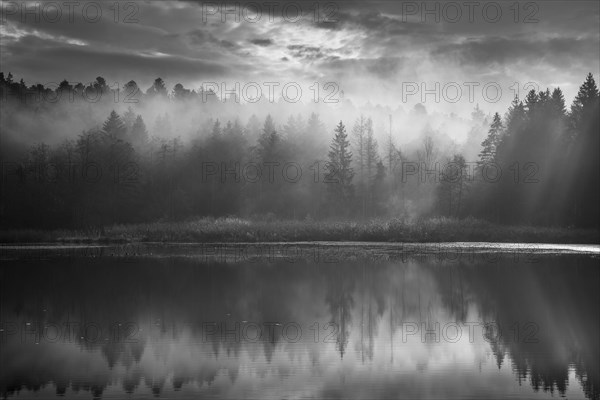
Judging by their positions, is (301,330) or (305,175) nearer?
(301,330)

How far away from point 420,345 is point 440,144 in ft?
382

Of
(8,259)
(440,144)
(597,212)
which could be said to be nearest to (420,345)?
(8,259)

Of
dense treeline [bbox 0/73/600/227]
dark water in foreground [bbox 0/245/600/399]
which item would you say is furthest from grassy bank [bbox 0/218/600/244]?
dark water in foreground [bbox 0/245/600/399]

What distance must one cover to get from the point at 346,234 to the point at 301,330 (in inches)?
1692

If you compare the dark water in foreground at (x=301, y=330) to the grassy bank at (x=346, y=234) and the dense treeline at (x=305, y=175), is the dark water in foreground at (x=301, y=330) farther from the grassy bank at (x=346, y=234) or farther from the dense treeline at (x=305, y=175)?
the dense treeline at (x=305, y=175)

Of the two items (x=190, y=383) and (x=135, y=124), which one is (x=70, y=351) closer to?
(x=190, y=383)

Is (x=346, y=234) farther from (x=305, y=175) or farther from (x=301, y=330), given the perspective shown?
(x=305, y=175)

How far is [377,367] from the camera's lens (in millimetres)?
16578

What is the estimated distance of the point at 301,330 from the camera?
70.1 ft

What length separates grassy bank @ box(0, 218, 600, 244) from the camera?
63094 mm

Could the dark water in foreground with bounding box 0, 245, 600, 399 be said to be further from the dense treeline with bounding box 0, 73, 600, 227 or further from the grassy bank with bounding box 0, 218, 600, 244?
the dense treeline with bounding box 0, 73, 600, 227

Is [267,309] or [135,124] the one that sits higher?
[135,124]

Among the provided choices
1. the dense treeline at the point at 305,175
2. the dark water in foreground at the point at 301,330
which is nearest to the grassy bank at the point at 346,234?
the dense treeline at the point at 305,175

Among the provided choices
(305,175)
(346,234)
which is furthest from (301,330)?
(305,175)
